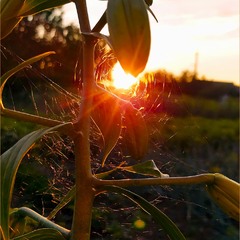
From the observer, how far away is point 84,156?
54cm

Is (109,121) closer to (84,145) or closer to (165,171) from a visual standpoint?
(84,145)

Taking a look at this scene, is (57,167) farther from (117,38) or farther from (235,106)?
(235,106)

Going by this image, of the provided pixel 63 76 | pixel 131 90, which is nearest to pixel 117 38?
pixel 131 90

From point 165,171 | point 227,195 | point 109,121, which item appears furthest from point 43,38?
point 227,195

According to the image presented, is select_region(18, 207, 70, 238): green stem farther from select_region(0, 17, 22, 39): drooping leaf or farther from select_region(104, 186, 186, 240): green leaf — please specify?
select_region(0, 17, 22, 39): drooping leaf

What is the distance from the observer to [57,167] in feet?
3.87

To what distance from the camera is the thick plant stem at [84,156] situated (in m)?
0.53

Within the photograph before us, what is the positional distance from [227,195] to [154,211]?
0.08 metres

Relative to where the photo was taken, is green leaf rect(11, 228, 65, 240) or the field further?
the field

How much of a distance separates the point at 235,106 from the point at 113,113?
6.35 metres

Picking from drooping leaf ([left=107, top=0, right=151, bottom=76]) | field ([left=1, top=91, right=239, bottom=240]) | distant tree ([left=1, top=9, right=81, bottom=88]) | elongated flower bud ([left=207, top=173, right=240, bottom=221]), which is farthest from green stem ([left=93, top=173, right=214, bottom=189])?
distant tree ([left=1, top=9, right=81, bottom=88])

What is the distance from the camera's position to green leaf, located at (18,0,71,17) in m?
0.54

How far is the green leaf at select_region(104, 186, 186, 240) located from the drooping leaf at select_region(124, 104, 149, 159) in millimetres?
36

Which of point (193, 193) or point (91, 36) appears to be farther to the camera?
point (193, 193)
